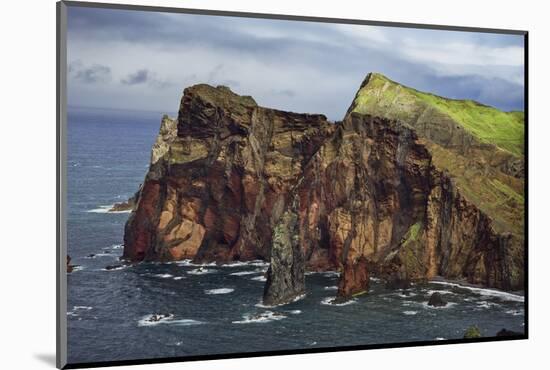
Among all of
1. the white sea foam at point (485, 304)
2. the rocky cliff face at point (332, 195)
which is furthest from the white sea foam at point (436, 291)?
the white sea foam at point (485, 304)

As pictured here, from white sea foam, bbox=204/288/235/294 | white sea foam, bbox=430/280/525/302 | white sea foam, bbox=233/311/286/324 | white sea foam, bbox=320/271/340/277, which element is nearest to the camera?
white sea foam, bbox=233/311/286/324

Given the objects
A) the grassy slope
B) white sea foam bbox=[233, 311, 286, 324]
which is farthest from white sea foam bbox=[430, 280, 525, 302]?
white sea foam bbox=[233, 311, 286, 324]

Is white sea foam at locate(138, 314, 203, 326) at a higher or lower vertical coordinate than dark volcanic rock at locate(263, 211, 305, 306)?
lower

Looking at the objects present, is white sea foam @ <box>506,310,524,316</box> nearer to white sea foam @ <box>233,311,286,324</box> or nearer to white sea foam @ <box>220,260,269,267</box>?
white sea foam @ <box>233,311,286,324</box>

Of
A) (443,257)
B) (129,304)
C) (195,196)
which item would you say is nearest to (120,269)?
(129,304)

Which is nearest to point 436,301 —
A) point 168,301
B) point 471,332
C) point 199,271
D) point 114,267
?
point 471,332

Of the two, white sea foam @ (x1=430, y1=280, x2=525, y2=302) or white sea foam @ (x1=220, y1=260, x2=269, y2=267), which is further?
white sea foam @ (x1=430, y1=280, x2=525, y2=302)

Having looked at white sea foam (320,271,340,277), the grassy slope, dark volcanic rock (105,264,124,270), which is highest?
the grassy slope

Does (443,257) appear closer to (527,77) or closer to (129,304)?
(527,77)
